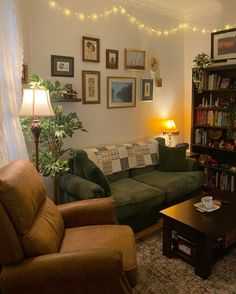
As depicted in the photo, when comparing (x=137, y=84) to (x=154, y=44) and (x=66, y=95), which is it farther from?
(x=66, y=95)

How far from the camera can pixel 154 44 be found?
4090 mm

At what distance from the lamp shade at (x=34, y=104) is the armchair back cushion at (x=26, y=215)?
0.56 meters

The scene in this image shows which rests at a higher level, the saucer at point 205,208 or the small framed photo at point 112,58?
the small framed photo at point 112,58

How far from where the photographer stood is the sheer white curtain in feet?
7.95

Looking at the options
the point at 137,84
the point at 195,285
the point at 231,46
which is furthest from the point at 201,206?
the point at 231,46

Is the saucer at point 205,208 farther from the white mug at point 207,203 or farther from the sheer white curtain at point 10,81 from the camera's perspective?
the sheer white curtain at point 10,81

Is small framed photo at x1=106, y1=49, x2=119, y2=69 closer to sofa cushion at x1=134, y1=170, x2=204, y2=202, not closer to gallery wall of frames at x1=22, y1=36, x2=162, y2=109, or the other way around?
gallery wall of frames at x1=22, y1=36, x2=162, y2=109

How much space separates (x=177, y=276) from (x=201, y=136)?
2515 millimetres

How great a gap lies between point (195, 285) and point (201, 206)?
27.4 inches

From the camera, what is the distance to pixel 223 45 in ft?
13.0

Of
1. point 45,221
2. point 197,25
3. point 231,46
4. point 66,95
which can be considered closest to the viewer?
point 45,221

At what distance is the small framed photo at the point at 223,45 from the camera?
385cm

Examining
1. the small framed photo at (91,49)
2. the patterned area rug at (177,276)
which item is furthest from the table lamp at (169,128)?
the patterned area rug at (177,276)

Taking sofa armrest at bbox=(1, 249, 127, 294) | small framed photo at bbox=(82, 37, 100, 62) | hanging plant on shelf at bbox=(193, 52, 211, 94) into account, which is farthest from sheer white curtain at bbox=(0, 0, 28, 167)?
hanging plant on shelf at bbox=(193, 52, 211, 94)
